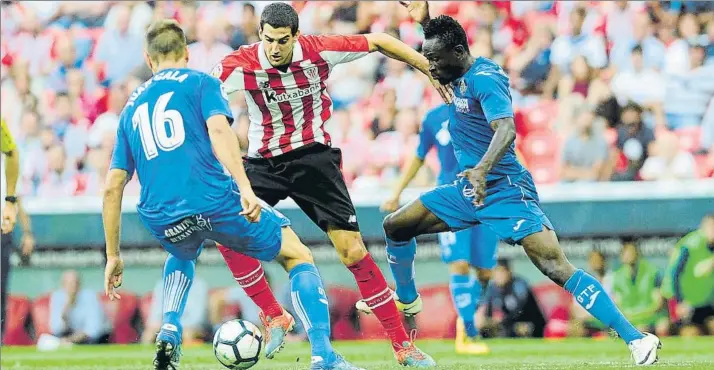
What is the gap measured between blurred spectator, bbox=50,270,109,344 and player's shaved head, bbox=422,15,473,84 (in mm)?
7650

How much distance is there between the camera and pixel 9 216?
8.88 metres

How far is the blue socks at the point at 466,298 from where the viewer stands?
11133 mm

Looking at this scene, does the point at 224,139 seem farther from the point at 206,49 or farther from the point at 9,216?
the point at 206,49

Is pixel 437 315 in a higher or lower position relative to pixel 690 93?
lower

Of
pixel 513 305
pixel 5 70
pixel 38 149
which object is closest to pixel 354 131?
pixel 513 305

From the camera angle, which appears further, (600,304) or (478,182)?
→ (600,304)

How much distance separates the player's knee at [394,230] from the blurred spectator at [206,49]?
872 cm

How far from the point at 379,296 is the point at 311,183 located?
929mm

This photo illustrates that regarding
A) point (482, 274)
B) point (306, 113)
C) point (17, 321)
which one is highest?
point (306, 113)

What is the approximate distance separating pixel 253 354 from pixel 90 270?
7.14 meters

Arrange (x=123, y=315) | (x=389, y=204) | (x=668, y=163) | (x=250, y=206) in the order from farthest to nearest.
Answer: (x=123, y=315) → (x=668, y=163) → (x=389, y=204) → (x=250, y=206)

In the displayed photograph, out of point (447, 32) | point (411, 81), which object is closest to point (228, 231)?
point (447, 32)

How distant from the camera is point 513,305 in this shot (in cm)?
1325

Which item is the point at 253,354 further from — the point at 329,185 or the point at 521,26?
the point at 521,26
